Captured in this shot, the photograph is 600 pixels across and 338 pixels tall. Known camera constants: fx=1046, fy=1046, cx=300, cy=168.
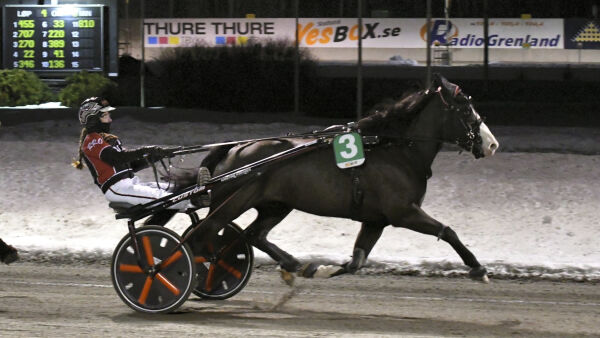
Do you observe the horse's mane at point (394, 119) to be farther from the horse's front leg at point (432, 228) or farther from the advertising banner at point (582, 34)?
→ the advertising banner at point (582, 34)

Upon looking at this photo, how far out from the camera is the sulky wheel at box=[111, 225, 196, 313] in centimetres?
701

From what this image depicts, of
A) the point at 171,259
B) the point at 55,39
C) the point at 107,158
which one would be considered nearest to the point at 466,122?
the point at 171,259

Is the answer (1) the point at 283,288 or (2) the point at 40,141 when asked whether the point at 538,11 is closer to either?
(2) the point at 40,141

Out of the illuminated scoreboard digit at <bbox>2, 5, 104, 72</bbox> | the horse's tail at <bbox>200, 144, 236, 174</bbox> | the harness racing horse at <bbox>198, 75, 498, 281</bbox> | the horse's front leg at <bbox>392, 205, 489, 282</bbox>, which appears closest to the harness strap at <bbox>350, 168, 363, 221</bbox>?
the harness racing horse at <bbox>198, 75, 498, 281</bbox>

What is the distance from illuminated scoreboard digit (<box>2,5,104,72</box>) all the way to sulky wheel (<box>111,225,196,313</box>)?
41.6ft

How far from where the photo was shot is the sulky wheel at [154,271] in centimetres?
701

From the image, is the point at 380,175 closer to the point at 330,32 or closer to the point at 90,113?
the point at 90,113

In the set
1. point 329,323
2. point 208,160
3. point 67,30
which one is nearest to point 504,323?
point 329,323

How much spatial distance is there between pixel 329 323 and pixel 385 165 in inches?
44.9

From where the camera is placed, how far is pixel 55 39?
19.3 metres

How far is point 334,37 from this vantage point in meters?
18.8

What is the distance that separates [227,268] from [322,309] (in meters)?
0.80

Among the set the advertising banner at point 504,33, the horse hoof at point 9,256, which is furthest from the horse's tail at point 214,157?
the advertising banner at point 504,33

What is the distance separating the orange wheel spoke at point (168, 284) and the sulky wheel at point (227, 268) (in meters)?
0.55
